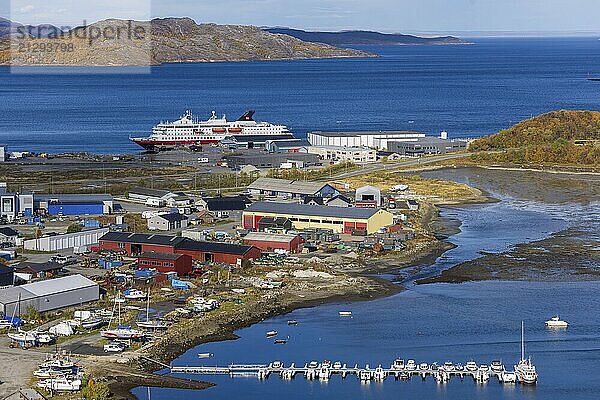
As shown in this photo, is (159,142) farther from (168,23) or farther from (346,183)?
(168,23)

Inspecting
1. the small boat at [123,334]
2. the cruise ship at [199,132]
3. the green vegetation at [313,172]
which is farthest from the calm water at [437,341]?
the cruise ship at [199,132]

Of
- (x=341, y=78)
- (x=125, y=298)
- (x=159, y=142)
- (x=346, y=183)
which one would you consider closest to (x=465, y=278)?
(x=125, y=298)

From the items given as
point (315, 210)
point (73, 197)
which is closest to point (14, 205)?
point (73, 197)

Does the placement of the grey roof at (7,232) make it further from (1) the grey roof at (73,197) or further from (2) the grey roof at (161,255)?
(2) the grey roof at (161,255)

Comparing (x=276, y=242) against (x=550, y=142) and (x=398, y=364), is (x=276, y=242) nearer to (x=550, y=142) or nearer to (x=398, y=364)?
(x=398, y=364)

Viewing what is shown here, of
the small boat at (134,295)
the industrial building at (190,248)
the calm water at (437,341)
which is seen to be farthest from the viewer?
the industrial building at (190,248)

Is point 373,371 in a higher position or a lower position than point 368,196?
lower

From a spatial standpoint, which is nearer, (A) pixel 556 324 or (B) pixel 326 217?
(A) pixel 556 324
